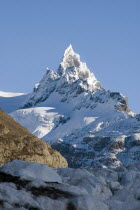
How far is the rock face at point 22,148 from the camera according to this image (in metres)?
40.6

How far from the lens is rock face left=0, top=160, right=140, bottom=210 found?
2302cm

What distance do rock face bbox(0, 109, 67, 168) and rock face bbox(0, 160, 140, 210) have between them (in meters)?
10.6

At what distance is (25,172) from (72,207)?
3.17 metres

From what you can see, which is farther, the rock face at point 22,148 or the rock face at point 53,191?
the rock face at point 22,148

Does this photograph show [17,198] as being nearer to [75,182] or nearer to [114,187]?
[75,182]

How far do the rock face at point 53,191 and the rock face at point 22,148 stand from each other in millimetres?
10578

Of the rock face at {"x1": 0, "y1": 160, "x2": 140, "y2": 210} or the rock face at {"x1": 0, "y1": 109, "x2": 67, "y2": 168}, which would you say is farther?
the rock face at {"x1": 0, "y1": 109, "x2": 67, "y2": 168}

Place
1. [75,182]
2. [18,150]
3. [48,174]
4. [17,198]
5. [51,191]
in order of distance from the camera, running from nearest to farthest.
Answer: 1. [17,198]
2. [51,191]
3. [48,174]
4. [75,182]
5. [18,150]

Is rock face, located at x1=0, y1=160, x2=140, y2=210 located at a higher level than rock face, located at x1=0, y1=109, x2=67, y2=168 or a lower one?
lower

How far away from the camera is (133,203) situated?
25922 millimetres

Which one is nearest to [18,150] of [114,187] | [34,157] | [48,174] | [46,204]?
[34,157]

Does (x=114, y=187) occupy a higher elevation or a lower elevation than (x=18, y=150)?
lower

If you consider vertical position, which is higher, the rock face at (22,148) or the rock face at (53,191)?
the rock face at (22,148)

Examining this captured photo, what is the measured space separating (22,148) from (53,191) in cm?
1719
